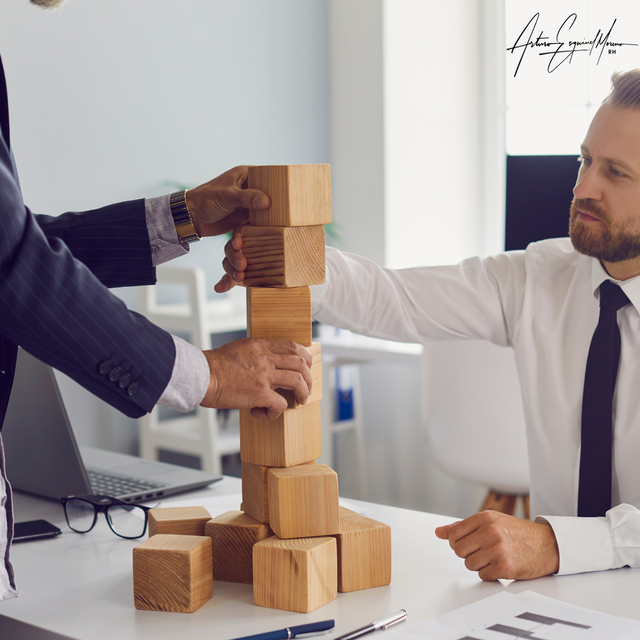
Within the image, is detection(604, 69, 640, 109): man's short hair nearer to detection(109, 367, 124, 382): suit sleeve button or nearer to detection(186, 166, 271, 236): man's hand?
detection(186, 166, 271, 236): man's hand

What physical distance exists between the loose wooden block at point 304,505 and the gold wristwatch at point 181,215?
0.43 metres

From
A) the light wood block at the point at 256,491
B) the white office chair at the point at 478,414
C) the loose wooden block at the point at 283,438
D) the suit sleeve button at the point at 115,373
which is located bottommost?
the white office chair at the point at 478,414

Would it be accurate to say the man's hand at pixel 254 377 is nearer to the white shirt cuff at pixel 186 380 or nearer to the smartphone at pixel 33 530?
the white shirt cuff at pixel 186 380

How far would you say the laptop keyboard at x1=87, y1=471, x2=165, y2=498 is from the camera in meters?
1.26

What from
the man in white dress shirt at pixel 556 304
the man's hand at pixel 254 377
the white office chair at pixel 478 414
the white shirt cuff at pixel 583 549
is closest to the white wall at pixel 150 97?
the white office chair at pixel 478 414

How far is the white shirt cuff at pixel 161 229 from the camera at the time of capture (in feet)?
3.75

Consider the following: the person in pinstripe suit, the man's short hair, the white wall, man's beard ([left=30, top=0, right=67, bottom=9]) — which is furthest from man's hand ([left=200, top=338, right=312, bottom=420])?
the white wall

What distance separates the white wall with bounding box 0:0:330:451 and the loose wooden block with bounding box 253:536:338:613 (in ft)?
7.10

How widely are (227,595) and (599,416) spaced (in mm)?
641

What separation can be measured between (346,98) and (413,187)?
0.52 m

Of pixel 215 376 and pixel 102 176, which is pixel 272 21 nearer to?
pixel 102 176

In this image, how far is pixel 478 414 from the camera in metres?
2.22

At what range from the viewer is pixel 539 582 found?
3.00 feet

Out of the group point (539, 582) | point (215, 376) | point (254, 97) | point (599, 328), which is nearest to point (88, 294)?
point (215, 376)
